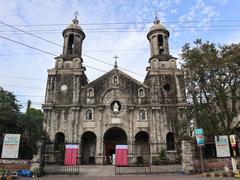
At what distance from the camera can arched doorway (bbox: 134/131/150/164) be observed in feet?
78.5

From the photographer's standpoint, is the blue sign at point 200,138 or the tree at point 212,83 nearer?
the blue sign at point 200,138

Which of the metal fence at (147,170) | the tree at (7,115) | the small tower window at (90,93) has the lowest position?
the metal fence at (147,170)

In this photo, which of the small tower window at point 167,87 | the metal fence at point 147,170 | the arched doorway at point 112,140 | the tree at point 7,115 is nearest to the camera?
the metal fence at point 147,170

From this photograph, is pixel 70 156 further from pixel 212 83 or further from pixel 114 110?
pixel 212 83

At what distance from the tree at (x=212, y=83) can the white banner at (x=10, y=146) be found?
14.1m

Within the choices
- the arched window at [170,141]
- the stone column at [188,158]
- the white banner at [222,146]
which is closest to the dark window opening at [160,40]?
the arched window at [170,141]

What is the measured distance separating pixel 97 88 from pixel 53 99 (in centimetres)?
557

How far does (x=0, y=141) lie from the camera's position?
19.6m

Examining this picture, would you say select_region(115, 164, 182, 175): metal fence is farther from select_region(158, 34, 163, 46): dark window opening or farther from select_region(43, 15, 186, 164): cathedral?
select_region(158, 34, 163, 46): dark window opening

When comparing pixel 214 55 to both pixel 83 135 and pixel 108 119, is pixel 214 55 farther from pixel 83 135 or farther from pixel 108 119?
pixel 83 135

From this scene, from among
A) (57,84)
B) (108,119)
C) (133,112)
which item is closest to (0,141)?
(57,84)

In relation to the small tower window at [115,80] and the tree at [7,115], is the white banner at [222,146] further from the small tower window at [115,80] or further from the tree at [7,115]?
the tree at [7,115]

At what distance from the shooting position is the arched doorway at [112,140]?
24.8m

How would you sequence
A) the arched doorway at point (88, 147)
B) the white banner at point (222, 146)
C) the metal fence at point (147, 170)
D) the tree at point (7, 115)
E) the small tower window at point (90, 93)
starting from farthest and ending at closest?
the small tower window at point (90, 93) < the arched doorway at point (88, 147) < the tree at point (7, 115) < the white banner at point (222, 146) < the metal fence at point (147, 170)
